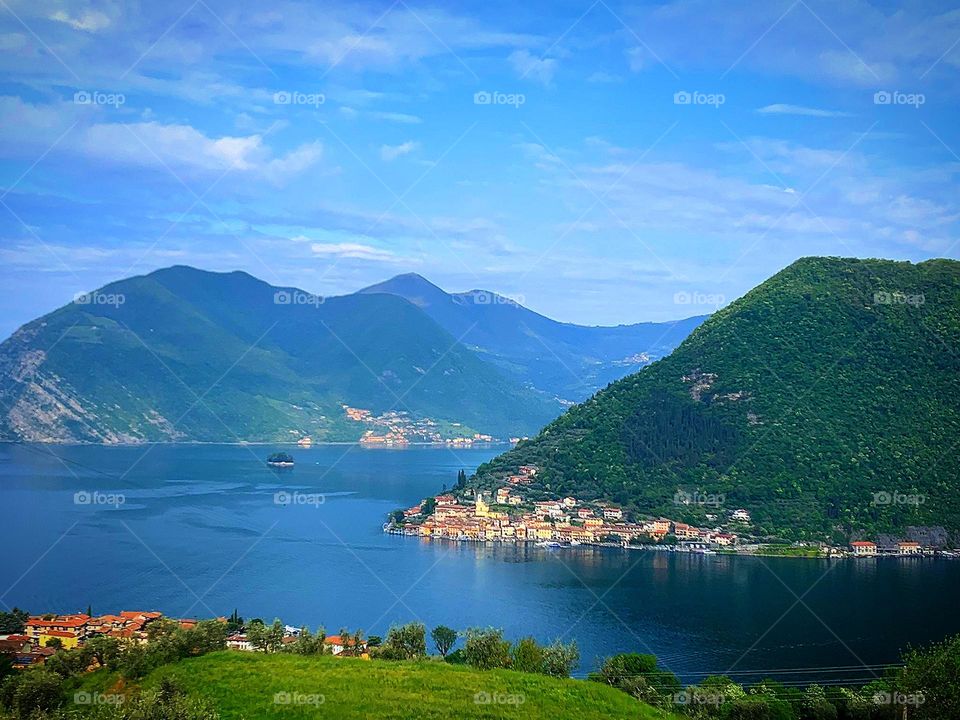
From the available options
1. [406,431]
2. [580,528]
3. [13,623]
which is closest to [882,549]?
[580,528]

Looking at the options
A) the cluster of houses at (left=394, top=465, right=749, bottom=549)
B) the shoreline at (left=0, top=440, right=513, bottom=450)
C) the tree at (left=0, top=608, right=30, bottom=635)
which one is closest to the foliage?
the tree at (left=0, top=608, right=30, bottom=635)

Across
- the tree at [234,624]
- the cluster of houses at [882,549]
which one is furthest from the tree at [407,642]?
the cluster of houses at [882,549]

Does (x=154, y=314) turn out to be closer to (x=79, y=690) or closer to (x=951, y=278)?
(x=951, y=278)

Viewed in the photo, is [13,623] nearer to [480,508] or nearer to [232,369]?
[480,508]

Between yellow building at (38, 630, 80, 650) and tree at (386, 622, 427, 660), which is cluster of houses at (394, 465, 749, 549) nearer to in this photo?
yellow building at (38, 630, 80, 650)

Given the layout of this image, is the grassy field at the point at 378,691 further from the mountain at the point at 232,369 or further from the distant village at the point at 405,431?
the distant village at the point at 405,431

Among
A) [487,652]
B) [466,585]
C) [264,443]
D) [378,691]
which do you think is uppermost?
[264,443]

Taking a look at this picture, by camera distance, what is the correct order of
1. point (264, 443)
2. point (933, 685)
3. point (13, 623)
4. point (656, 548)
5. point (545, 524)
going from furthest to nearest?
point (264, 443) < point (545, 524) < point (656, 548) < point (13, 623) < point (933, 685)

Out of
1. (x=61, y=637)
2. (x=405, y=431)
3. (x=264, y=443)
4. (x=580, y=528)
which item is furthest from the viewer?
(x=405, y=431)
